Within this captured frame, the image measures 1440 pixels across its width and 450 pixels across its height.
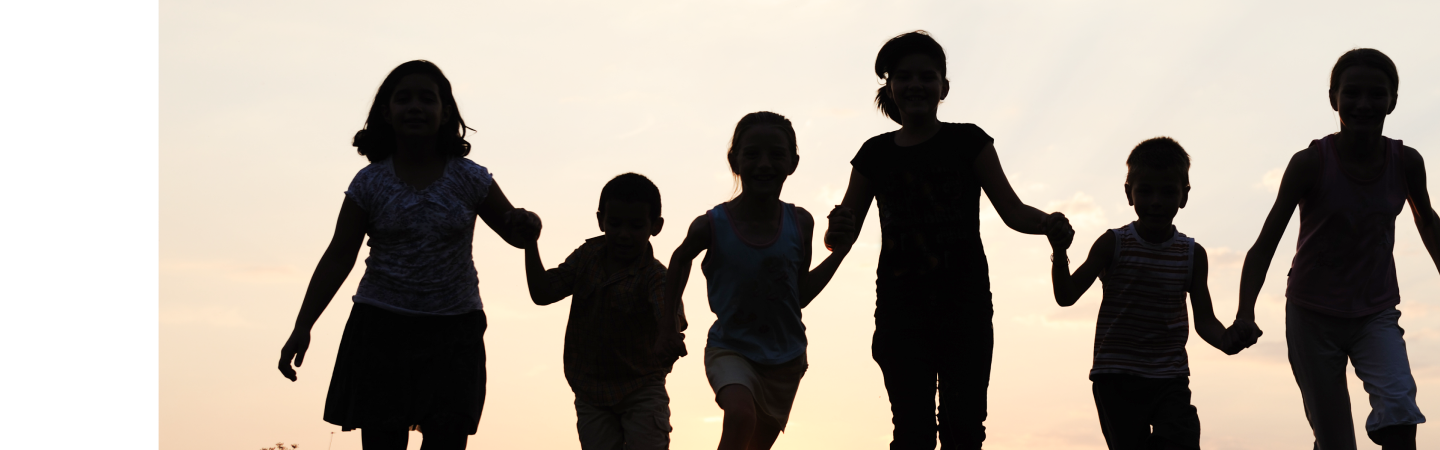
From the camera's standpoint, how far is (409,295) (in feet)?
18.0

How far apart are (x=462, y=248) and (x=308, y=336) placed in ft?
2.63

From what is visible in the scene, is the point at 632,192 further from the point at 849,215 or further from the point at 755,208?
the point at 849,215

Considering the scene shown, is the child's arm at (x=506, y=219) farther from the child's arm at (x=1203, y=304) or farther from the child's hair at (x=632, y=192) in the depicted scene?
the child's arm at (x=1203, y=304)

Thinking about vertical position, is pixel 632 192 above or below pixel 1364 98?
below

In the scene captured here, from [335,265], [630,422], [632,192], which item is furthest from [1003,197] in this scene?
[335,265]

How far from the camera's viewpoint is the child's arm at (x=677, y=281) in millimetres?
5777

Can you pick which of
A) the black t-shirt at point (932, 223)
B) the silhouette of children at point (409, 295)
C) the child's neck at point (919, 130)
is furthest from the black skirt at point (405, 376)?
the child's neck at point (919, 130)

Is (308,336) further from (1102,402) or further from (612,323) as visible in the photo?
(1102,402)

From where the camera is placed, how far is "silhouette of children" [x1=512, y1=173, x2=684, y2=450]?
6.23 m

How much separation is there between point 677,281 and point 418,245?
4.22 ft

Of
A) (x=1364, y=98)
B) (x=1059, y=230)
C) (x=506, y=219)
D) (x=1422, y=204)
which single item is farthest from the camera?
(x=1422, y=204)

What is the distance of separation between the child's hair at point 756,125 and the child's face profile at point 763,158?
2.0 inches

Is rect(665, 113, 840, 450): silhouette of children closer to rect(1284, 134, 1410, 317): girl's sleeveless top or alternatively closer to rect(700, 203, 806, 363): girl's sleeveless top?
rect(700, 203, 806, 363): girl's sleeveless top
